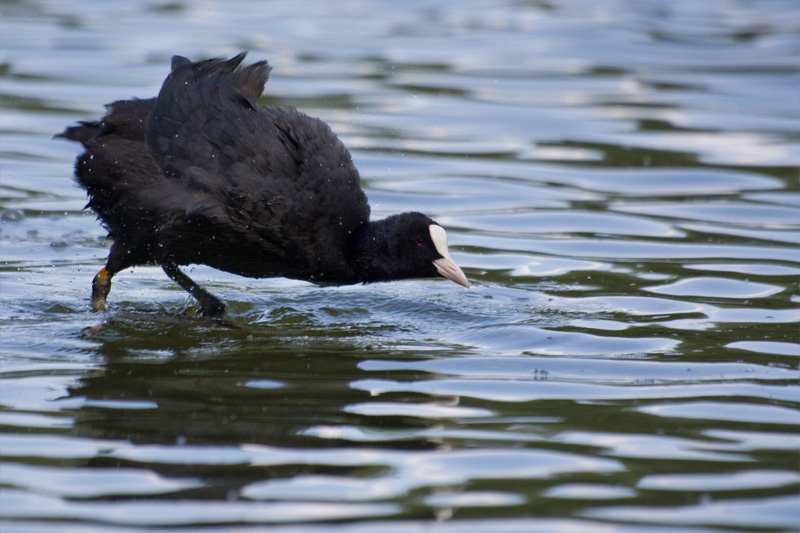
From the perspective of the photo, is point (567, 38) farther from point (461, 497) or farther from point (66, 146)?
point (461, 497)

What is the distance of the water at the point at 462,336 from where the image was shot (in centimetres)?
362

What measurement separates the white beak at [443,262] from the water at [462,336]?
24cm

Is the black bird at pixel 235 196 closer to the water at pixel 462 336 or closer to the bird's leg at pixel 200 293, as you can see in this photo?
the bird's leg at pixel 200 293

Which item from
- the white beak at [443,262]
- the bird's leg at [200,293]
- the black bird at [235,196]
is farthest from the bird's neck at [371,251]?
the bird's leg at [200,293]

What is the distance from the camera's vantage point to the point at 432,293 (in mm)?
6578

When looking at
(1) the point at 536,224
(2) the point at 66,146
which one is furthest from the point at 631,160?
(2) the point at 66,146

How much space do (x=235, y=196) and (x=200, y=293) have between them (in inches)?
39.0

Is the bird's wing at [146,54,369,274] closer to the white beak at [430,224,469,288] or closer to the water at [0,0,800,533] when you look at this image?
the white beak at [430,224,469,288]

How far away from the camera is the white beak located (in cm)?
588

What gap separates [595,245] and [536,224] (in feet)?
2.12

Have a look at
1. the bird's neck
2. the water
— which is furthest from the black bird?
the water

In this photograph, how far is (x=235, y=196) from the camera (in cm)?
550

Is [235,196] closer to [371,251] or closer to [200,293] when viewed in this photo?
[371,251]

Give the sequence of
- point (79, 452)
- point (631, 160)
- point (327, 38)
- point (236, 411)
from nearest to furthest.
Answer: point (79, 452), point (236, 411), point (631, 160), point (327, 38)
